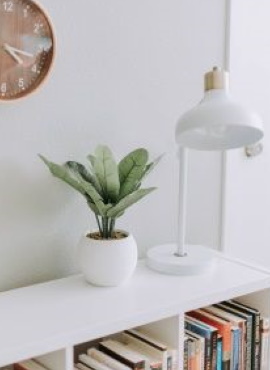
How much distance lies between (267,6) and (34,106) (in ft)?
3.29

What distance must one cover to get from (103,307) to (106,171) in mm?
340

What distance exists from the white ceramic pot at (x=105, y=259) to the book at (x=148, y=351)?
0.15m

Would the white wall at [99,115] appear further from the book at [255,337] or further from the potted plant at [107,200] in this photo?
the book at [255,337]

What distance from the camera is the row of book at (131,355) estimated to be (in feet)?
4.48

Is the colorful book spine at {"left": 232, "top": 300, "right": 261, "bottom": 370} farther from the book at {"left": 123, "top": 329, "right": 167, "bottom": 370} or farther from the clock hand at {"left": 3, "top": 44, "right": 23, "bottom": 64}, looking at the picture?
the clock hand at {"left": 3, "top": 44, "right": 23, "bottom": 64}

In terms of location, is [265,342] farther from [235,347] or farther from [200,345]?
[200,345]

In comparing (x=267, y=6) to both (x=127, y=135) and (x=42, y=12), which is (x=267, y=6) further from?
(x=42, y=12)

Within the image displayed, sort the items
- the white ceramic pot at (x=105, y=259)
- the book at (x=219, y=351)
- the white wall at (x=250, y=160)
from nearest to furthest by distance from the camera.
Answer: the white ceramic pot at (x=105, y=259)
the book at (x=219, y=351)
the white wall at (x=250, y=160)

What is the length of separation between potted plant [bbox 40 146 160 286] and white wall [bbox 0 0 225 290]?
0.10 m

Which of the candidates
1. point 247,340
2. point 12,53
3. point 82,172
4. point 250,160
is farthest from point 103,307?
point 250,160

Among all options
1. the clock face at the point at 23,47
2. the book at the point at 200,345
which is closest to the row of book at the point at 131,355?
the book at the point at 200,345

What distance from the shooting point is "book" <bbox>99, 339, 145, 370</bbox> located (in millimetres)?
1359

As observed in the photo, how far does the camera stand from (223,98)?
1.34 m

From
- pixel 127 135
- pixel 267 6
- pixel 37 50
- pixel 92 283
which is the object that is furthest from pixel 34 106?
pixel 267 6
